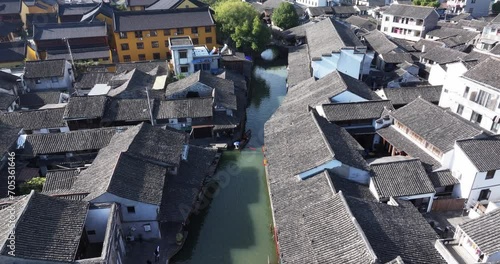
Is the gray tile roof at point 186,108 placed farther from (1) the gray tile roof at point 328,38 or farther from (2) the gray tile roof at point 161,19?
(2) the gray tile roof at point 161,19

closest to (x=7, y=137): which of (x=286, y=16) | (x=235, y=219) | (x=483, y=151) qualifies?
(x=235, y=219)

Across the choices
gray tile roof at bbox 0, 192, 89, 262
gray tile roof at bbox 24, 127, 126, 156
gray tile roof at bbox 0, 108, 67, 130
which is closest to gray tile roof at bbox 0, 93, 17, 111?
gray tile roof at bbox 0, 108, 67, 130

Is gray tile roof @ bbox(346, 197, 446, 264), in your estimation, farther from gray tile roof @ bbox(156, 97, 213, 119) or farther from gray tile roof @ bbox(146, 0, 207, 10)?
gray tile roof @ bbox(146, 0, 207, 10)

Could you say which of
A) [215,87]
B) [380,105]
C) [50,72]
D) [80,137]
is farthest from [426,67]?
[50,72]

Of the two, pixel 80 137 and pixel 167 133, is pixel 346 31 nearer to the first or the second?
pixel 167 133

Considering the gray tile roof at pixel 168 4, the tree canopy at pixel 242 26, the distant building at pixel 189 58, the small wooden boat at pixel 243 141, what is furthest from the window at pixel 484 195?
the gray tile roof at pixel 168 4
